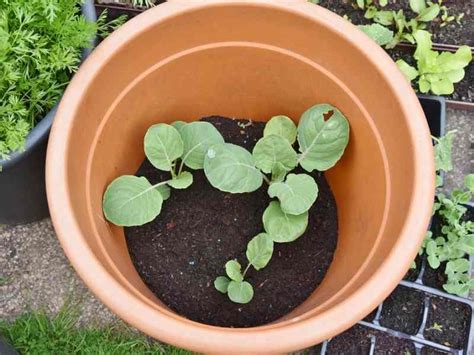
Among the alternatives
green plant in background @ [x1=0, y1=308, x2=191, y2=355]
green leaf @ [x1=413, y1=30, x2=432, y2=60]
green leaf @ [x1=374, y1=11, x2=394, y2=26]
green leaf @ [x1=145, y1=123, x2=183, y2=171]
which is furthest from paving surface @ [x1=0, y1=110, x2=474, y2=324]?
green leaf @ [x1=145, y1=123, x2=183, y2=171]

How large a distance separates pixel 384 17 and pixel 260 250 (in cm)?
80

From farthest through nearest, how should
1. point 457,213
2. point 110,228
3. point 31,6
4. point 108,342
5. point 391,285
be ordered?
point 108,342 < point 457,213 < point 110,228 < point 31,6 < point 391,285

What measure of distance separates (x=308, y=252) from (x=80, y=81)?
0.61 m

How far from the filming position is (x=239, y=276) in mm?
1285

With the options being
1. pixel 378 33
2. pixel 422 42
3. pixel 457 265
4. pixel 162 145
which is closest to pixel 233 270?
pixel 162 145

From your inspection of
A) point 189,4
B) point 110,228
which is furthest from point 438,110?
point 110,228

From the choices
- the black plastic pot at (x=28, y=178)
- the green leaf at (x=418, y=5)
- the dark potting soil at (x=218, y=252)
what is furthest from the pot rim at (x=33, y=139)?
the green leaf at (x=418, y=5)

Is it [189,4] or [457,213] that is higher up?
[189,4]

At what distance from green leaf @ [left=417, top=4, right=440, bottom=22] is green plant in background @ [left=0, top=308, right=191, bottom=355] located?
3.59ft

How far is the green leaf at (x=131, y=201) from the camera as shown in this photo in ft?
4.09

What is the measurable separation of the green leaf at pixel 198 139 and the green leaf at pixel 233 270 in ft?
0.78

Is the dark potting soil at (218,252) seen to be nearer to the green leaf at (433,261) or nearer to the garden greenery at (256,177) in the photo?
the garden greenery at (256,177)

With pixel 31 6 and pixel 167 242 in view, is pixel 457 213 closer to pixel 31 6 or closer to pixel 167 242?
pixel 167 242

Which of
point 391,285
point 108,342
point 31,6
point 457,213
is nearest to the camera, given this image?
point 391,285
